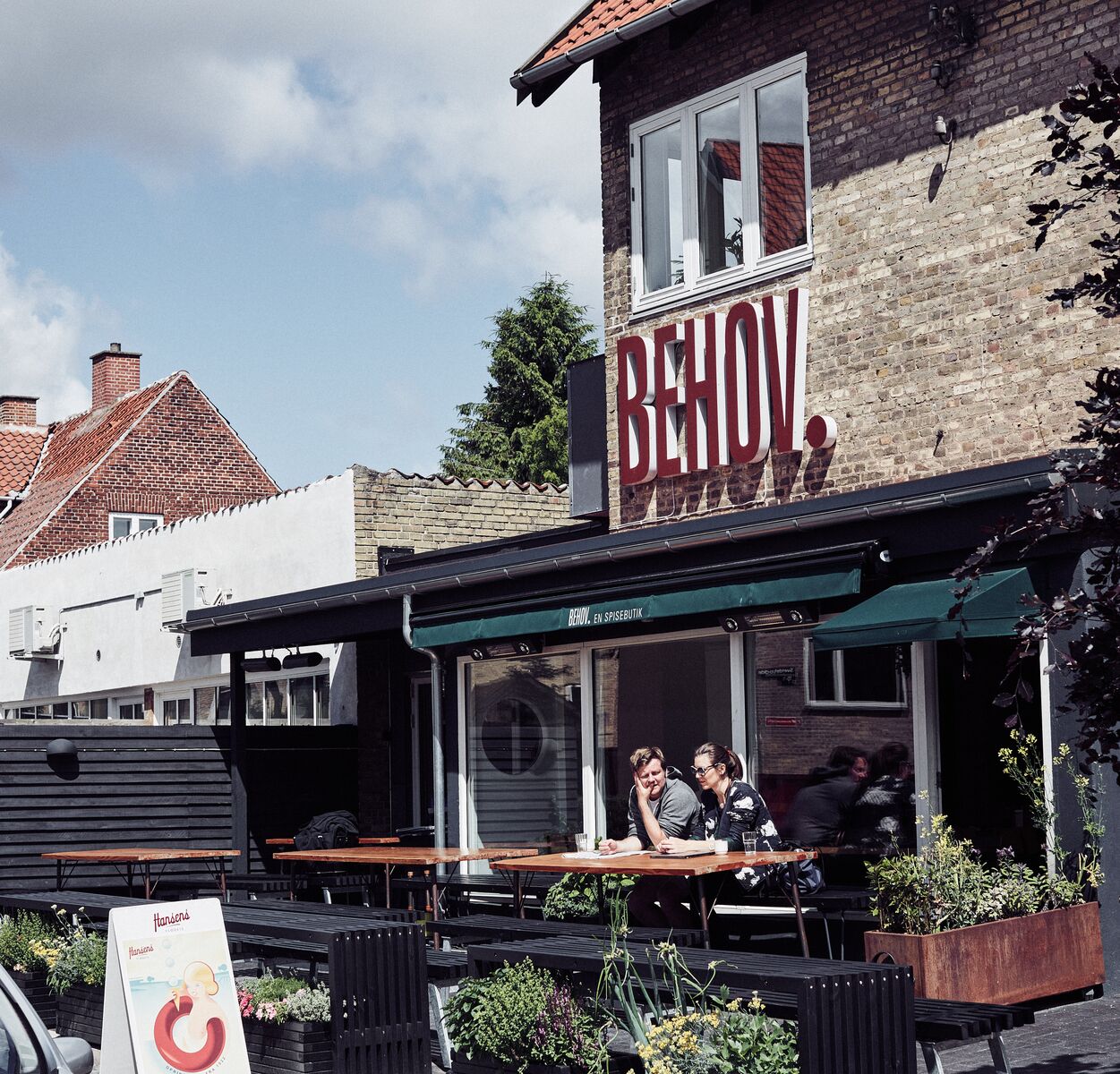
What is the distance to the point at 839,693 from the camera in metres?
11.5

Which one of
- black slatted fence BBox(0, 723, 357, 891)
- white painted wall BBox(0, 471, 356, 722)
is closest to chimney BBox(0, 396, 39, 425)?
white painted wall BBox(0, 471, 356, 722)

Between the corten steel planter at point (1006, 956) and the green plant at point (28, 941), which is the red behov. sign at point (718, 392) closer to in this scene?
the corten steel planter at point (1006, 956)

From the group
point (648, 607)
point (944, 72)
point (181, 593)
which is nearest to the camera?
point (648, 607)

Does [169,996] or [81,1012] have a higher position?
[169,996]

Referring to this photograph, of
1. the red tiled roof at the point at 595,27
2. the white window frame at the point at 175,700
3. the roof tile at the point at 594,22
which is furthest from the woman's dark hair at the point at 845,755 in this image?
the white window frame at the point at 175,700

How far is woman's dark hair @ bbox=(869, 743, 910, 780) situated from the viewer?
437 inches

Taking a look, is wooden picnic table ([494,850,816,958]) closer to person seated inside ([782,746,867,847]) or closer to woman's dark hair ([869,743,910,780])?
woman's dark hair ([869,743,910,780])

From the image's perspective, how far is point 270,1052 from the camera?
826 cm

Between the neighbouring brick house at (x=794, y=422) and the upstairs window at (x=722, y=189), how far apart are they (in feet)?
0.08

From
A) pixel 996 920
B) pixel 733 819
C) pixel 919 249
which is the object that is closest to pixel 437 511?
pixel 919 249

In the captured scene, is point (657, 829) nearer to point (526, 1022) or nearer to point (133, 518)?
point (526, 1022)

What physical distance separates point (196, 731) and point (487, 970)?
1003cm

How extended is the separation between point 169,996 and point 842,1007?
2.72 meters

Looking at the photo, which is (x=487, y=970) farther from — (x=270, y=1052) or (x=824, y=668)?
(x=824, y=668)
